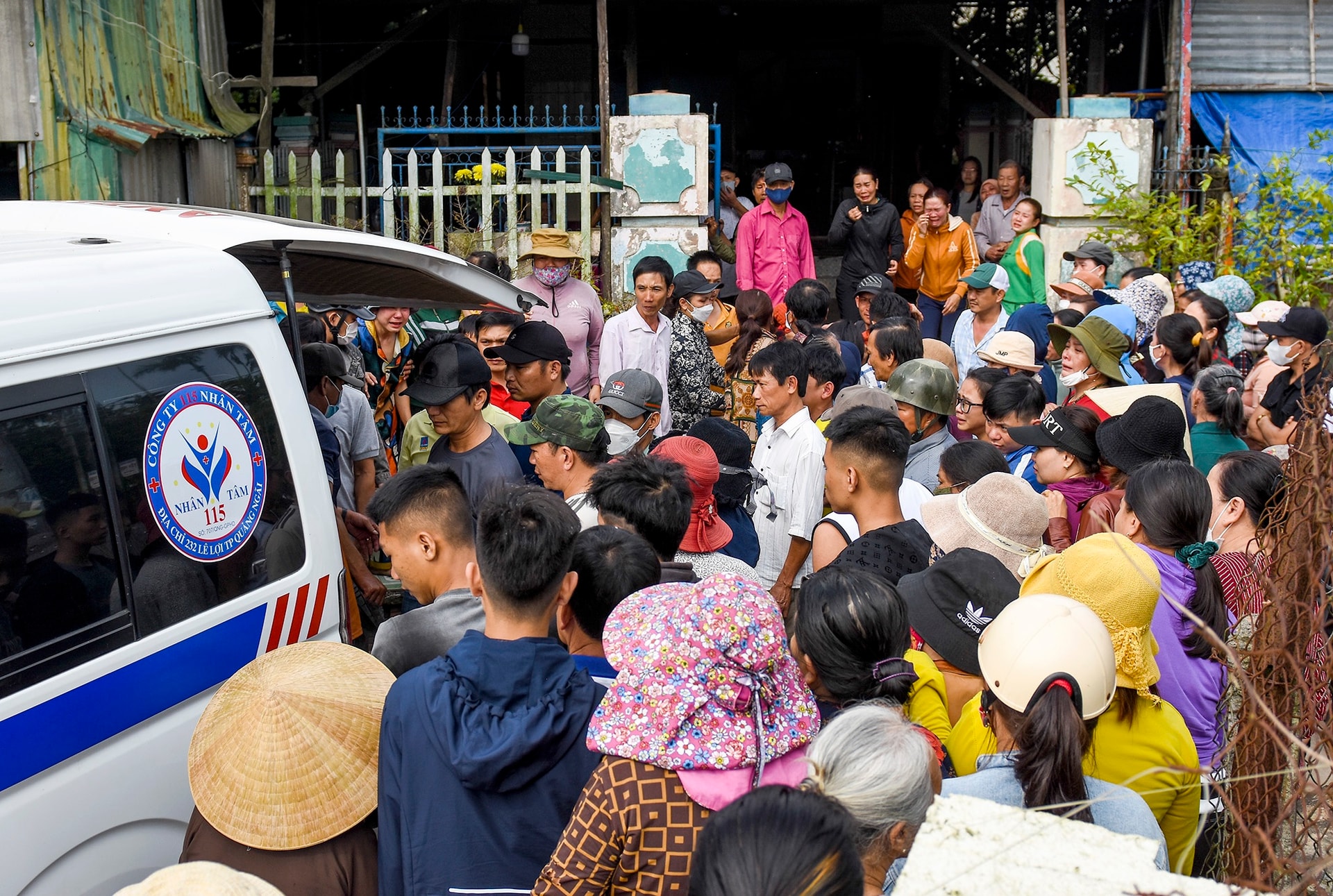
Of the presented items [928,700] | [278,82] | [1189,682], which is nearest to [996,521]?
[1189,682]

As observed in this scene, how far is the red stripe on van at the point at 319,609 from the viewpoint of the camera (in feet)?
10.3

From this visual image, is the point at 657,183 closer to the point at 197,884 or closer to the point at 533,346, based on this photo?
the point at 533,346

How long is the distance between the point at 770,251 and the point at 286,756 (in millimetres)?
7611

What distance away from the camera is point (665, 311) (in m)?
7.74

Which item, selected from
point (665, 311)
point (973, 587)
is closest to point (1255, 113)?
point (665, 311)

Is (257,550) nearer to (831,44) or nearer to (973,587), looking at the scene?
(973,587)

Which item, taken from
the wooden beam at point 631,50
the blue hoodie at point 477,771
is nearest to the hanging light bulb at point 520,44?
the wooden beam at point 631,50

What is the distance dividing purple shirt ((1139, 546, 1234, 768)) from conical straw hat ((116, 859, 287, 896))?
233cm

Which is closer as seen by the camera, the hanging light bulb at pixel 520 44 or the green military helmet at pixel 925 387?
the green military helmet at pixel 925 387

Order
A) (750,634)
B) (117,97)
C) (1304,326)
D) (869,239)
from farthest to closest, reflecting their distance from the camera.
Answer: (869,239) < (117,97) < (1304,326) < (750,634)

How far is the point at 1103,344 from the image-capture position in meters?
5.41

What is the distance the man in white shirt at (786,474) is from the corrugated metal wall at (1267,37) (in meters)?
8.75

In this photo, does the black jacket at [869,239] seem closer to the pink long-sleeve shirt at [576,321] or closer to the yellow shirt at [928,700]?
the pink long-sleeve shirt at [576,321]

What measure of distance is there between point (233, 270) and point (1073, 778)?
7.81ft
